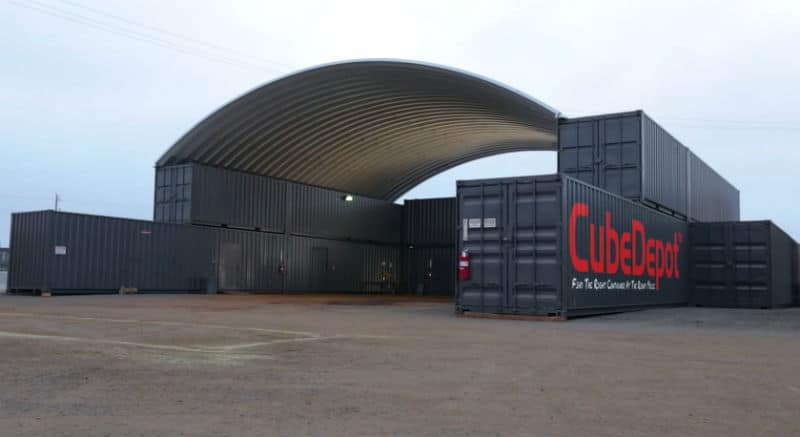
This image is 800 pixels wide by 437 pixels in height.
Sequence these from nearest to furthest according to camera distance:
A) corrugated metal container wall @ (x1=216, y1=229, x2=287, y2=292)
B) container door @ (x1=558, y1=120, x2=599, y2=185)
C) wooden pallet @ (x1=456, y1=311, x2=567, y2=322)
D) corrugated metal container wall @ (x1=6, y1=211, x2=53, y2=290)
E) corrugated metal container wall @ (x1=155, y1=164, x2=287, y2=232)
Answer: wooden pallet @ (x1=456, y1=311, x2=567, y2=322), container door @ (x1=558, y1=120, x2=599, y2=185), corrugated metal container wall @ (x1=6, y1=211, x2=53, y2=290), corrugated metal container wall @ (x1=155, y1=164, x2=287, y2=232), corrugated metal container wall @ (x1=216, y1=229, x2=287, y2=292)

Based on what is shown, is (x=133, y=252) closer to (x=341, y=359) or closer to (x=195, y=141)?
(x=195, y=141)

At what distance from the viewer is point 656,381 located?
7785 mm

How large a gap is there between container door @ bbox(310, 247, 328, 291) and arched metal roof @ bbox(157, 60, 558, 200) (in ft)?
13.0

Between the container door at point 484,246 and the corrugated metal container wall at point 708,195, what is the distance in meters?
14.3

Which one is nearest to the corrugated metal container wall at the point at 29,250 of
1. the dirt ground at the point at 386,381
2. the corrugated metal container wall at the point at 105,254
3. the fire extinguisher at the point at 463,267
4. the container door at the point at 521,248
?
the corrugated metal container wall at the point at 105,254

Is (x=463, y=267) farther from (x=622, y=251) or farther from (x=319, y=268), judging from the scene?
(x=319, y=268)

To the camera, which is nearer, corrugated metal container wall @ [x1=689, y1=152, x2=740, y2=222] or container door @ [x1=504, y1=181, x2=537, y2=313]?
container door @ [x1=504, y1=181, x2=537, y2=313]

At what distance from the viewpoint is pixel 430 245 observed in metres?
43.6

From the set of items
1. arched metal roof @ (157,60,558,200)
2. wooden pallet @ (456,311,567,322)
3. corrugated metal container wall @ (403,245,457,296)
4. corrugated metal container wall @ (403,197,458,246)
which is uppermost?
arched metal roof @ (157,60,558,200)

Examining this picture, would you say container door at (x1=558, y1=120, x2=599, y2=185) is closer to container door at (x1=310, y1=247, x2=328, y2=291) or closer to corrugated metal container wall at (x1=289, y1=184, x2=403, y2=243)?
corrugated metal container wall at (x1=289, y1=184, x2=403, y2=243)

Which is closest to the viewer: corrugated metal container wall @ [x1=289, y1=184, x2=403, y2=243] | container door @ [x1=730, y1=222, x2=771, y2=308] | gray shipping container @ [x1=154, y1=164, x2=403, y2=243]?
container door @ [x1=730, y1=222, x2=771, y2=308]

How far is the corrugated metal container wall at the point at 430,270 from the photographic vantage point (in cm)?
4200

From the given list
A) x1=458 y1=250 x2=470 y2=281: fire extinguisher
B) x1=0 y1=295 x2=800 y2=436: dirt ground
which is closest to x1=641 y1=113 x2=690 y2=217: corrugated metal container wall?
x1=458 y1=250 x2=470 y2=281: fire extinguisher

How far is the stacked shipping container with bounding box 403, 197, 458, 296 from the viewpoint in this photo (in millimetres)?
42281
